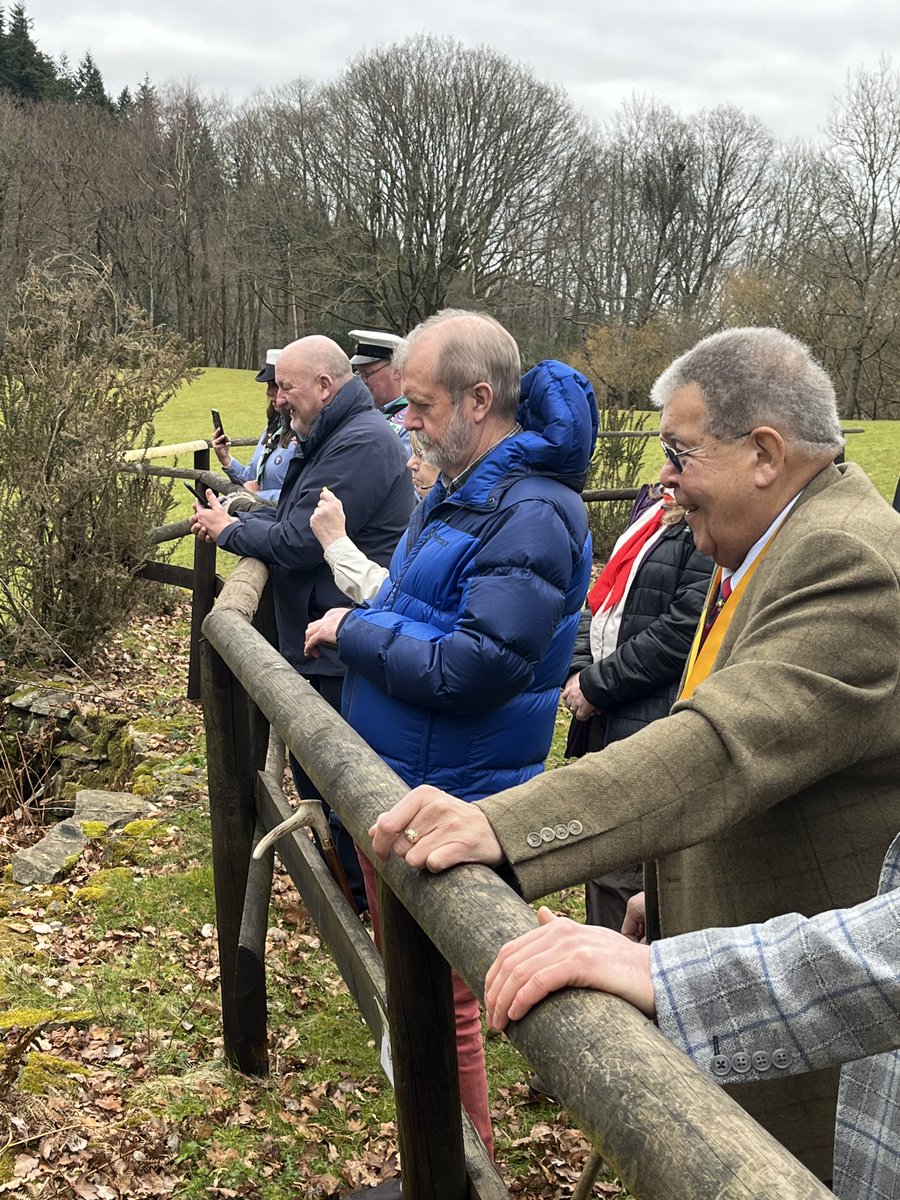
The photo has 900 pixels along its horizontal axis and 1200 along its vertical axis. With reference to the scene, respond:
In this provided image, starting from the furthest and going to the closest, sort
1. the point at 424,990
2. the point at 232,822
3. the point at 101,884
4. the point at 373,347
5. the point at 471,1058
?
the point at 373,347
the point at 101,884
the point at 232,822
the point at 471,1058
the point at 424,990

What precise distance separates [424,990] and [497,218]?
35746 millimetres

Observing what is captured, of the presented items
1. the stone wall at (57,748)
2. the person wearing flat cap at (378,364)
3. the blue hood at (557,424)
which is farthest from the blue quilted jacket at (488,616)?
the stone wall at (57,748)

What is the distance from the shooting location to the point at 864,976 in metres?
1.20

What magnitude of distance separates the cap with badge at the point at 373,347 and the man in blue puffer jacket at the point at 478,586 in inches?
132

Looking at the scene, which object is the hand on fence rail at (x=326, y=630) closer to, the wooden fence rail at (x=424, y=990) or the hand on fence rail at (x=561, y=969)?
the wooden fence rail at (x=424, y=990)

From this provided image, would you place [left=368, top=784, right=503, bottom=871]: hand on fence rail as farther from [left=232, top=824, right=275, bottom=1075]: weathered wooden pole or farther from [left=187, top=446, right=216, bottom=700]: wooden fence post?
[left=187, top=446, right=216, bottom=700]: wooden fence post

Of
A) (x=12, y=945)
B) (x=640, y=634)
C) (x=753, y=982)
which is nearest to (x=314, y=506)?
(x=640, y=634)

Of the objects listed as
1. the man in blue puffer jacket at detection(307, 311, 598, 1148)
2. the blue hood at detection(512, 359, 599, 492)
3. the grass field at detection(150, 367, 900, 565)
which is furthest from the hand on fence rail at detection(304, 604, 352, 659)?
the grass field at detection(150, 367, 900, 565)

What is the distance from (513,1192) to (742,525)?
86.2 inches

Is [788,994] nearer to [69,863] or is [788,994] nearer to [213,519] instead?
[213,519]

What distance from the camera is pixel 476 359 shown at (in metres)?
2.87

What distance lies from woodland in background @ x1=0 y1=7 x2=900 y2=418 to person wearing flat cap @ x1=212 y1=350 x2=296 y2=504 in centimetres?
1965

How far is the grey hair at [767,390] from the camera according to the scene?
1.92 metres

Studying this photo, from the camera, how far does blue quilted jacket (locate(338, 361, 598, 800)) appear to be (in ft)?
8.61
